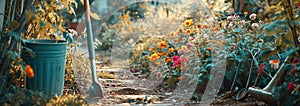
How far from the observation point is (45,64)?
2.89 metres

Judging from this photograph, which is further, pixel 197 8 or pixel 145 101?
pixel 197 8

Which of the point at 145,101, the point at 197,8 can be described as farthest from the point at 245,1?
the point at 145,101

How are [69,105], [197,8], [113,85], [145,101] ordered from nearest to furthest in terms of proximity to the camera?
[69,105]
[145,101]
[113,85]
[197,8]

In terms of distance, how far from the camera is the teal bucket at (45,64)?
2869 mm

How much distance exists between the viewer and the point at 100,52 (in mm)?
6977

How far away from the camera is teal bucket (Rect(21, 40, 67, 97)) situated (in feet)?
9.41

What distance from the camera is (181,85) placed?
371 cm

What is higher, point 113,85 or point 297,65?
point 297,65

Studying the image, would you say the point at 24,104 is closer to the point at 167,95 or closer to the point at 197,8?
the point at 167,95

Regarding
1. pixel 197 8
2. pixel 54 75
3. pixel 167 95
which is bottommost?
pixel 167 95

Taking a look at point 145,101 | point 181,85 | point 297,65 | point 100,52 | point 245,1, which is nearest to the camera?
point 297,65

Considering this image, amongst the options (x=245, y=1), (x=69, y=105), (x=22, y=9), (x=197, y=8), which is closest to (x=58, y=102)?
(x=69, y=105)

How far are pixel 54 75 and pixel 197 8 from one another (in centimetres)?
328

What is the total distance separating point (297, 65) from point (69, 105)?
143 cm
